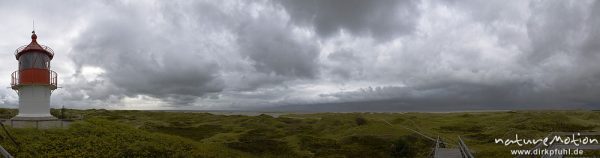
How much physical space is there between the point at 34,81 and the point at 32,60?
1447 mm

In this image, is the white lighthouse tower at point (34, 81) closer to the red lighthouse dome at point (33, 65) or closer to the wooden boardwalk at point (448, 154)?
the red lighthouse dome at point (33, 65)

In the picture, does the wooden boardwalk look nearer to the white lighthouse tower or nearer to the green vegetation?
the green vegetation

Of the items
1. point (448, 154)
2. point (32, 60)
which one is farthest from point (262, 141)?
point (32, 60)

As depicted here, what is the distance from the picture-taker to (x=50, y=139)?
25.8 m

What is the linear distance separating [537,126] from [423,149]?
24.8 meters

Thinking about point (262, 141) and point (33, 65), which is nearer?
point (33, 65)

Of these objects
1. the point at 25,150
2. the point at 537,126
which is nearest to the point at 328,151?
the point at 25,150

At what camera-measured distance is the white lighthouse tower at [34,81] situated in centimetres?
2922

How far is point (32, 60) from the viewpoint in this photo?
29281 millimetres

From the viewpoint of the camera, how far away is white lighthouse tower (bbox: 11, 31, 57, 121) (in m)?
29.2

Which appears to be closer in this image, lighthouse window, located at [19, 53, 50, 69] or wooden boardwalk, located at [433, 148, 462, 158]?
wooden boardwalk, located at [433, 148, 462, 158]

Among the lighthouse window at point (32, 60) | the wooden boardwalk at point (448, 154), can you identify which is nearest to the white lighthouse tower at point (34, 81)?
the lighthouse window at point (32, 60)

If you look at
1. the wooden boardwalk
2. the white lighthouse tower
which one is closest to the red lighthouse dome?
the white lighthouse tower

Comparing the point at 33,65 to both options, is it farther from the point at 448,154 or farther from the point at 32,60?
the point at 448,154
